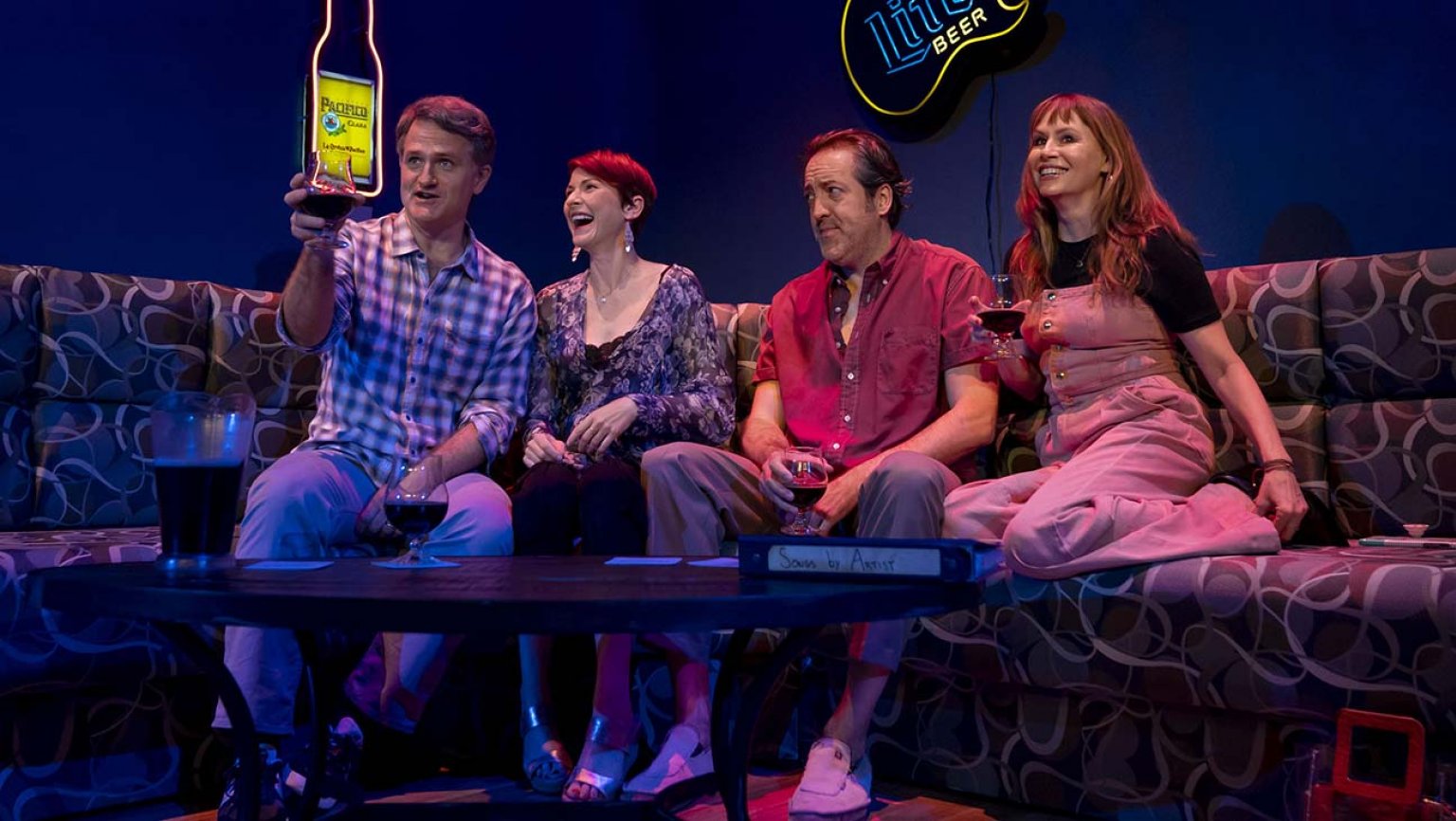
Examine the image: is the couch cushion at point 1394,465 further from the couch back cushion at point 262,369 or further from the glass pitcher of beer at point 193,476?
the couch back cushion at point 262,369

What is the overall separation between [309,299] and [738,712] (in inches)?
57.8

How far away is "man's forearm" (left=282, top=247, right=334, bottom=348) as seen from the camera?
2418 millimetres

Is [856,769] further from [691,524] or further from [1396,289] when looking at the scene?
[1396,289]

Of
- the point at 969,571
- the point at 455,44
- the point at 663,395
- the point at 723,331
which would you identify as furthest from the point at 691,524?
the point at 455,44

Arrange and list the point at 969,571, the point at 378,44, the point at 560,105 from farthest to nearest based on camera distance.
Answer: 1. the point at 560,105
2. the point at 378,44
3. the point at 969,571

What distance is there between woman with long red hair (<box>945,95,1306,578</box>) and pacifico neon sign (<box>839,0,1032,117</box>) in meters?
0.71

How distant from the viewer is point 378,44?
3.55 metres

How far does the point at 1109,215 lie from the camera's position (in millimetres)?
2523

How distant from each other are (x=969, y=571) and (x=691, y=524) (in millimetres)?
1152

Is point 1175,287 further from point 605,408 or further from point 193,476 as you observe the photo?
point 193,476

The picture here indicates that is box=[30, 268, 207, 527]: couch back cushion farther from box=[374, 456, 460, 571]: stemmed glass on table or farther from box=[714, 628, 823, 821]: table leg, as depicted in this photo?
box=[714, 628, 823, 821]: table leg

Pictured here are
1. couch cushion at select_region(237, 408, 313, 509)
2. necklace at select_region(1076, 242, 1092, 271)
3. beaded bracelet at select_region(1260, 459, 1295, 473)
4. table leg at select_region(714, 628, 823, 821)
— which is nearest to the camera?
table leg at select_region(714, 628, 823, 821)

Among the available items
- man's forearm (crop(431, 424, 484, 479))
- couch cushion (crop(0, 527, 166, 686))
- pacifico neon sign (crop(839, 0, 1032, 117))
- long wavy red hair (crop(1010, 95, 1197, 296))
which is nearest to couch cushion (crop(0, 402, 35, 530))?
couch cushion (crop(0, 527, 166, 686))

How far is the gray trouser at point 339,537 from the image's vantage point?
203 cm
